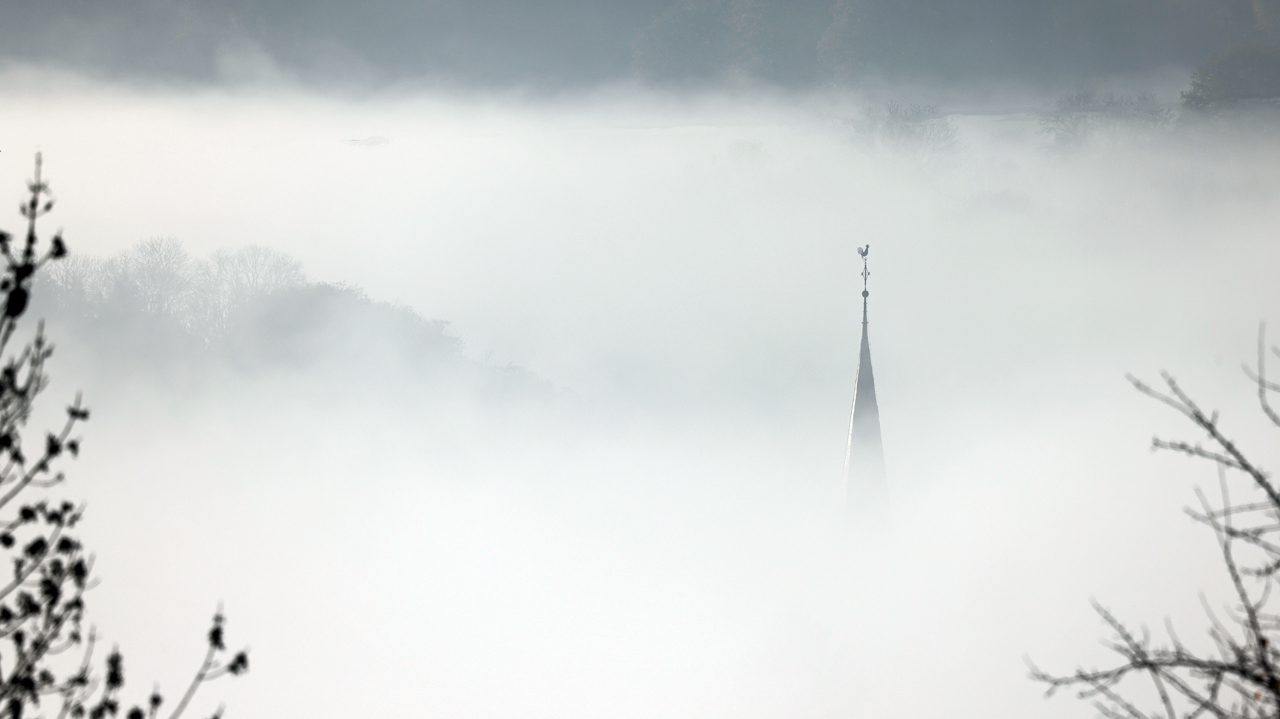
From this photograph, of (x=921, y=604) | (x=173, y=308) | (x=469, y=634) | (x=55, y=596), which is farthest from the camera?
(x=469, y=634)

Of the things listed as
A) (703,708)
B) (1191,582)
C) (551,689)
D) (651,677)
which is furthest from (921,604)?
(1191,582)

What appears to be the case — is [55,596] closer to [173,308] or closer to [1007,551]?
[173,308]

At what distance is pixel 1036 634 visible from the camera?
16625 cm

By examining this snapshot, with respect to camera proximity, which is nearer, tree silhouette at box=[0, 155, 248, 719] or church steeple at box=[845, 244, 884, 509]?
tree silhouette at box=[0, 155, 248, 719]

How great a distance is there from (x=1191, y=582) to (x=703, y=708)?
100 meters

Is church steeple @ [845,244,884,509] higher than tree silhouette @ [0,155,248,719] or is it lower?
higher

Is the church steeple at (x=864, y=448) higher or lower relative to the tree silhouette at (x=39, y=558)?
higher

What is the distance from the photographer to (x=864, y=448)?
97688 mm

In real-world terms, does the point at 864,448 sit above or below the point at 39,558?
above

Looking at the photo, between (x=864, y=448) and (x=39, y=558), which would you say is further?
(x=864, y=448)

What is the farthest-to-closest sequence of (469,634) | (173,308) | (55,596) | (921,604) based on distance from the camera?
(469,634)
(173,308)
(921,604)
(55,596)

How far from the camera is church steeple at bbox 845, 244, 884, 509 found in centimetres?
9775

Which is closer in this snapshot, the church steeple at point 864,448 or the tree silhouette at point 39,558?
the tree silhouette at point 39,558

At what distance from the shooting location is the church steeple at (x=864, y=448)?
97.8 meters
